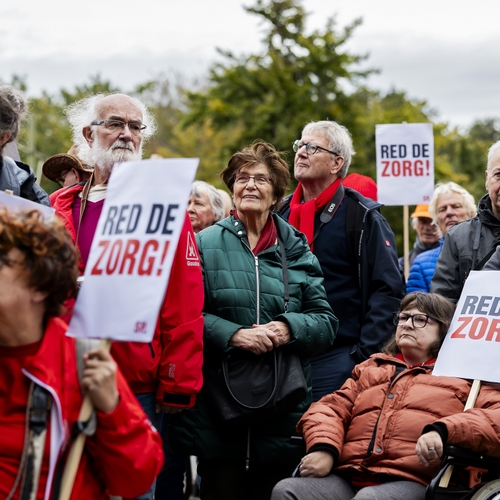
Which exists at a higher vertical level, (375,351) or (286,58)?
(286,58)

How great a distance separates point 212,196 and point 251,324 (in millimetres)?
2121

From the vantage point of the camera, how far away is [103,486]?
2.80 meters

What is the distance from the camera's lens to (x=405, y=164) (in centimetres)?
787

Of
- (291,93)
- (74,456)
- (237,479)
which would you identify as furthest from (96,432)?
(291,93)

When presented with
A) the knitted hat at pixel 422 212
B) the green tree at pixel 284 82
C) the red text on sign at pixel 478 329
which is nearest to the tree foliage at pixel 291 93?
the green tree at pixel 284 82

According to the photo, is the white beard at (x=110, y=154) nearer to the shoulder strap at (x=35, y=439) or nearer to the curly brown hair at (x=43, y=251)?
the curly brown hair at (x=43, y=251)

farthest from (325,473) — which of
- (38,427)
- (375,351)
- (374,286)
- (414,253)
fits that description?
(414,253)

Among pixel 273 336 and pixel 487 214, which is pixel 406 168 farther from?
pixel 273 336

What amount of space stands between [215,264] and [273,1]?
19052 mm

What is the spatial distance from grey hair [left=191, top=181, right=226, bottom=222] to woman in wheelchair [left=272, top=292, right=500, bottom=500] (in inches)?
88.0

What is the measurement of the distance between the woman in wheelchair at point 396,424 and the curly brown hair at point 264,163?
1.02 meters

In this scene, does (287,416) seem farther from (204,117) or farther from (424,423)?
(204,117)

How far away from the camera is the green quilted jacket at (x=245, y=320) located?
178 inches

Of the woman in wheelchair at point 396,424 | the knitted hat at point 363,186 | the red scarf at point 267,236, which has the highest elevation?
the knitted hat at point 363,186
